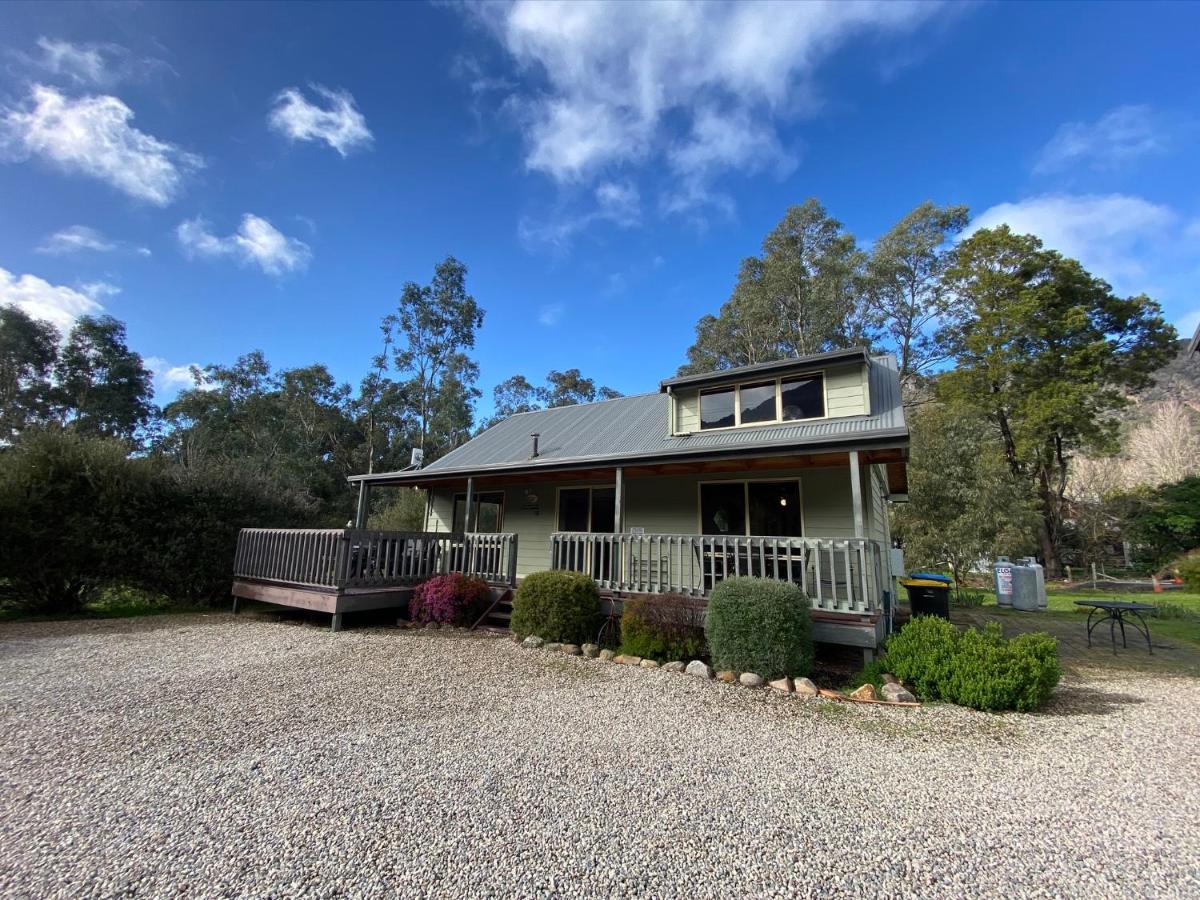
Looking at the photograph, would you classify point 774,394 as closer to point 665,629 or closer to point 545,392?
point 665,629

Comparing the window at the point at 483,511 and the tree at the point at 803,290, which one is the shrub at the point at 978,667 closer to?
the window at the point at 483,511

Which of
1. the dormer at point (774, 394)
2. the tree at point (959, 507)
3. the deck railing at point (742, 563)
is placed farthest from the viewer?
the tree at point (959, 507)

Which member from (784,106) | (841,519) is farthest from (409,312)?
(841,519)

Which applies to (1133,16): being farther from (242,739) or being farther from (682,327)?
(682,327)

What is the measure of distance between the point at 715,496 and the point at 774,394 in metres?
2.25

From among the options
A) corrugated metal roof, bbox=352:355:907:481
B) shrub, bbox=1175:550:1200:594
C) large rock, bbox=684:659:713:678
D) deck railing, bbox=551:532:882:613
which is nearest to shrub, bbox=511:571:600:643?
deck railing, bbox=551:532:882:613

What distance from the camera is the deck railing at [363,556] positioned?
313 inches

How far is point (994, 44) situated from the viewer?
33.3ft

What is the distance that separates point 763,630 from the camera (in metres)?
5.35

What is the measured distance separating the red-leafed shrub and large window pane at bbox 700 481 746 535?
436cm

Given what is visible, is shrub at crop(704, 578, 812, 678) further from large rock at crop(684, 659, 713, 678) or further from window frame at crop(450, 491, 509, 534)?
window frame at crop(450, 491, 509, 534)

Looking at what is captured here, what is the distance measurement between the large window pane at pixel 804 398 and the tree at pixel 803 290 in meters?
16.1

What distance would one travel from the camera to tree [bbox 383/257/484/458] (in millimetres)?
25438

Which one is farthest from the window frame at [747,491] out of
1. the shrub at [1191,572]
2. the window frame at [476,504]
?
the shrub at [1191,572]
